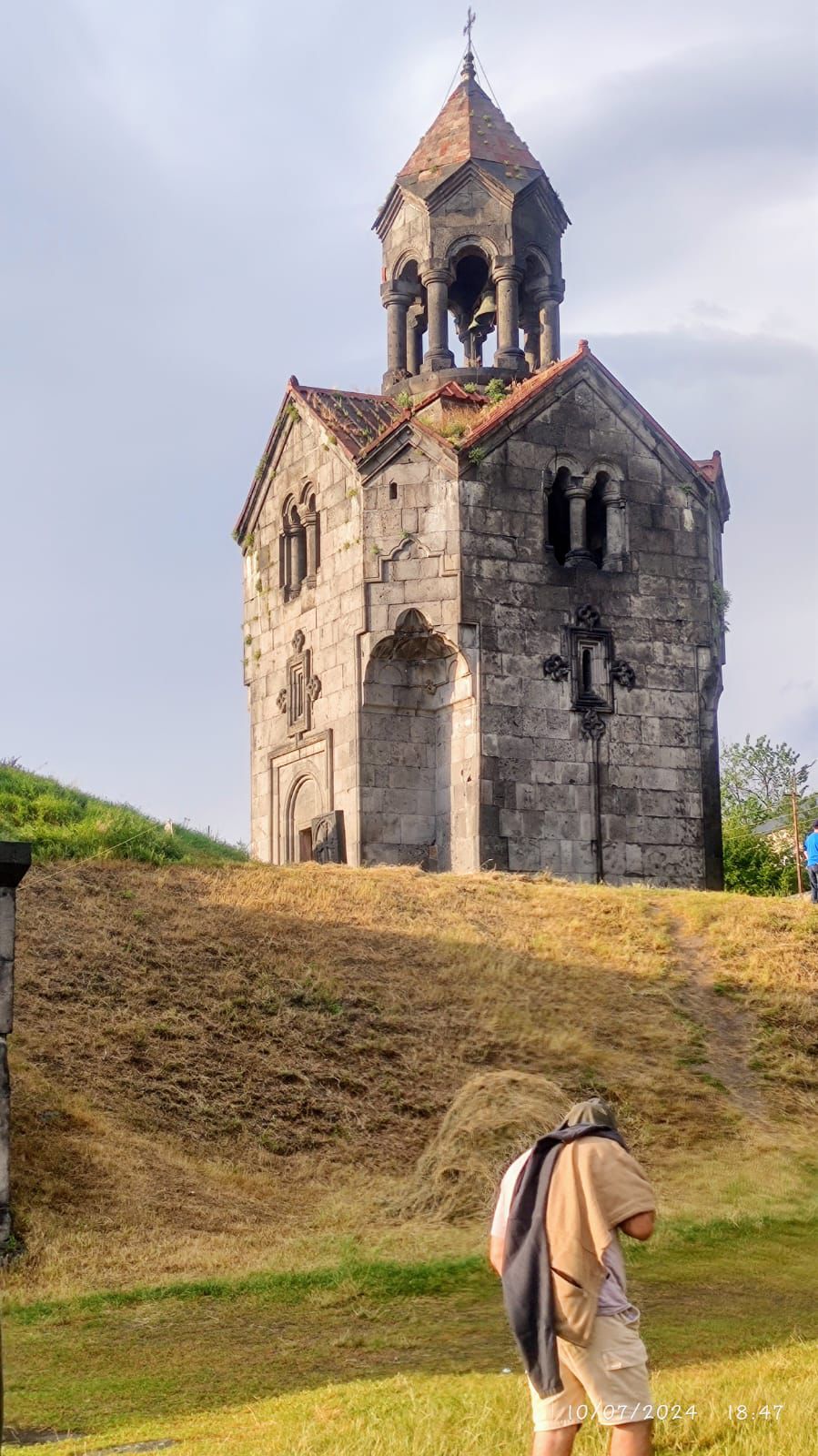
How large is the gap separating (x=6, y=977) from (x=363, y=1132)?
4.22 metres

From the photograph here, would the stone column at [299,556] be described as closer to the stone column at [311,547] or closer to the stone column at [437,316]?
the stone column at [311,547]

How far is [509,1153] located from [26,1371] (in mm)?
5252

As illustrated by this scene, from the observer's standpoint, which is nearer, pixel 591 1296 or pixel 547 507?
pixel 591 1296

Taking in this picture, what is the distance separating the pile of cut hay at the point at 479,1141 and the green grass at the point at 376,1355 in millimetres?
1368

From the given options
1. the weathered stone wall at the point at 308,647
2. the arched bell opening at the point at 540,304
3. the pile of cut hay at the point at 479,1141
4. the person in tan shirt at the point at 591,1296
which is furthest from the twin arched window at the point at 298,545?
the person in tan shirt at the point at 591,1296

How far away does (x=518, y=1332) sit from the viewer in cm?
602

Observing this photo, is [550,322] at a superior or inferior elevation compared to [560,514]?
superior

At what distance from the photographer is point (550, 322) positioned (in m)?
29.0

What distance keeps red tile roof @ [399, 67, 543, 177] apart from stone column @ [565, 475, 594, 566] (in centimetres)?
588

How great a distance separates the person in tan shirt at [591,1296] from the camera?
19.5ft

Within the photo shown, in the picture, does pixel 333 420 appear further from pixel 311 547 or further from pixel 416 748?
pixel 416 748

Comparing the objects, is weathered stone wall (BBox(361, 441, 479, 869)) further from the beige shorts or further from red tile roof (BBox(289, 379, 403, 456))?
the beige shorts

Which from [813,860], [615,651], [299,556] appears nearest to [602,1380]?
[813,860]

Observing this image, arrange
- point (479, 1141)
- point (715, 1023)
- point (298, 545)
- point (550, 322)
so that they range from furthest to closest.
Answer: point (550, 322), point (298, 545), point (715, 1023), point (479, 1141)
